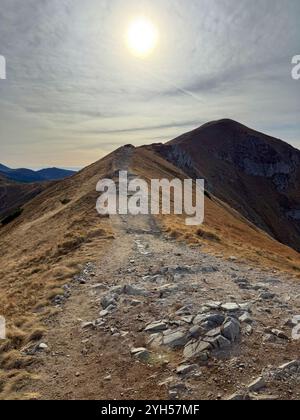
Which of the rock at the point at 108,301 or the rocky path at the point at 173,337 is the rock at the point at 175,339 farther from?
the rock at the point at 108,301

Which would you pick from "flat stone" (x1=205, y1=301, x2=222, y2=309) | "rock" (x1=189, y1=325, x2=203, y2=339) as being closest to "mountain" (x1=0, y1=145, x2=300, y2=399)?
"flat stone" (x1=205, y1=301, x2=222, y2=309)

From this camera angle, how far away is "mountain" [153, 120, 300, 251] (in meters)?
125

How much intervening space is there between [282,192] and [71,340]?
161 metres

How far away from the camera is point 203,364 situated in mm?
10945

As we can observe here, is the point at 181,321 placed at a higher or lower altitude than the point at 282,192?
lower

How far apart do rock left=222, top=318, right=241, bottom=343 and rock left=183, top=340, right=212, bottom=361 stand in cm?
78

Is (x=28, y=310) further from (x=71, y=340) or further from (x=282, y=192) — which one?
(x=282, y=192)

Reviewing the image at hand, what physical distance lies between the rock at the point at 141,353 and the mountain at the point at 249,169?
10267 cm

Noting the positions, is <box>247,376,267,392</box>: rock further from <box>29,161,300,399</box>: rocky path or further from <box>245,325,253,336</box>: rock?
<box>245,325,253,336</box>: rock

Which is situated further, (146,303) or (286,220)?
(286,220)

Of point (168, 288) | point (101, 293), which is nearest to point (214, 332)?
point (168, 288)

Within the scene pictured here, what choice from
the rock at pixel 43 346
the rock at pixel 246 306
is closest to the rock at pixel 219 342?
the rock at pixel 246 306

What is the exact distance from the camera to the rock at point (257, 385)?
9.76 metres
